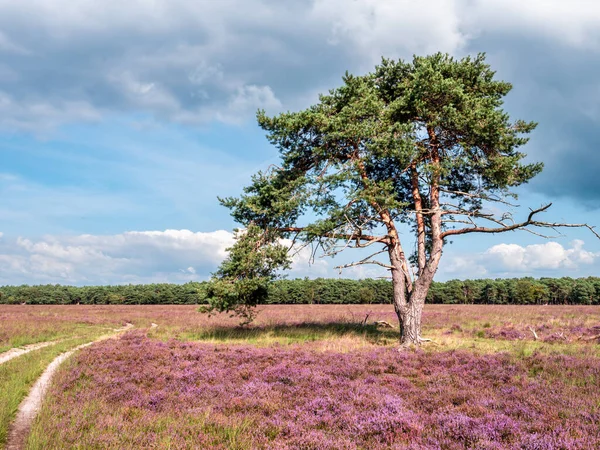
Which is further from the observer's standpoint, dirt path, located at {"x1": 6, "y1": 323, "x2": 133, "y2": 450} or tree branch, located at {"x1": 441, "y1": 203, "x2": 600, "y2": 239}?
tree branch, located at {"x1": 441, "y1": 203, "x2": 600, "y2": 239}

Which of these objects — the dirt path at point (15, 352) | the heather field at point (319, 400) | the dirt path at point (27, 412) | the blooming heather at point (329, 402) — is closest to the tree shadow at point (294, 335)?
the heather field at point (319, 400)

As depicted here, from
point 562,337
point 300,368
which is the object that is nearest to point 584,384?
point 300,368

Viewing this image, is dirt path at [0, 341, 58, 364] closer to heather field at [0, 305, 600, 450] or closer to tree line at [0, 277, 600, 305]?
heather field at [0, 305, 600, 450]

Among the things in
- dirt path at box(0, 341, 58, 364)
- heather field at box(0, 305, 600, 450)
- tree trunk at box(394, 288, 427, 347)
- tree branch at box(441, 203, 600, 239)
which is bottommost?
dirt path at box(0, 341, 58, 364)

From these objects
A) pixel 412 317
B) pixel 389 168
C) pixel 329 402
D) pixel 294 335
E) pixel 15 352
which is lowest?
pixel 15 352

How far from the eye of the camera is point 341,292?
353ft

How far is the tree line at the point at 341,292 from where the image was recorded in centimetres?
10012

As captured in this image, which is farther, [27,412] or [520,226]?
[520,226]

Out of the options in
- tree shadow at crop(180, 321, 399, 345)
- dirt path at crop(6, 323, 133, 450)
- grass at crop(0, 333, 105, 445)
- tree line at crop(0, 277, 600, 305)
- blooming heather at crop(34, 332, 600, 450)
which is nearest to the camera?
blooming heather at crop(34, 332, 600, 450)

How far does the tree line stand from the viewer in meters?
100

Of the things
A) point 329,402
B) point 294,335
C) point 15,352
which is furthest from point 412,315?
point 15,352

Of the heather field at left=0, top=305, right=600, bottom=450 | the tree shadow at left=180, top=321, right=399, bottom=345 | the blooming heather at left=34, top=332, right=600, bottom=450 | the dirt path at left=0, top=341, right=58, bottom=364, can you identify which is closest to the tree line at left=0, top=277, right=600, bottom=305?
the tree shadow at left=180, top=321, right=399, bottom=345

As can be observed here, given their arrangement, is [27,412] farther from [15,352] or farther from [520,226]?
[520,226]

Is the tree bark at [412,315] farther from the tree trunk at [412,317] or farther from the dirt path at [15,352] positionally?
the dirt path at [15,352]
